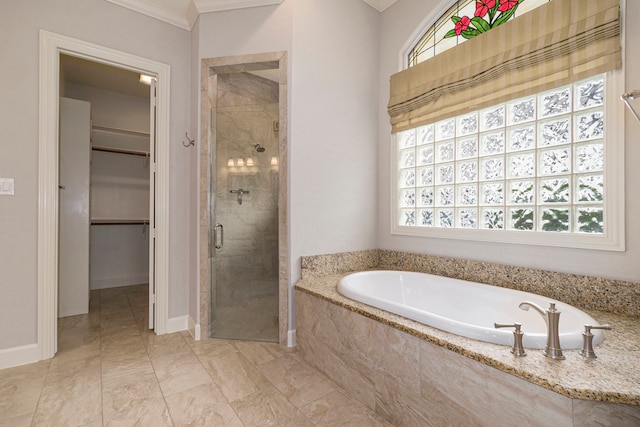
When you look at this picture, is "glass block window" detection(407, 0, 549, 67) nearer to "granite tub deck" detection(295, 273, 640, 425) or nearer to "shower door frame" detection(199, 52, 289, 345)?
"shower door frame" detection(199, 52, 289, 345)

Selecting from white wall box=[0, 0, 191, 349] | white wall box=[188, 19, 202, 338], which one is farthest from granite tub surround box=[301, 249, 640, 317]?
white wall box=[0, 0, 191, 349]

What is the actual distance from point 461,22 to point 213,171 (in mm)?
2345

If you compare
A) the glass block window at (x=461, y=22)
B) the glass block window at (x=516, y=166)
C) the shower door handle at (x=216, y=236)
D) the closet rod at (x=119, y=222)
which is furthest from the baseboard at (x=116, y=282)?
the glass block window at (x=461, y=22)

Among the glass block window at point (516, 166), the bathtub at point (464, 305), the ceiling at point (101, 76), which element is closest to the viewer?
the bathtub at point (464, 305)

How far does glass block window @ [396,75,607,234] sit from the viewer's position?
1671 mm

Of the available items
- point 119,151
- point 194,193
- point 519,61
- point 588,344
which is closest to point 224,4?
point 194,193

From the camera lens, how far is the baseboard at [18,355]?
6.63 ft

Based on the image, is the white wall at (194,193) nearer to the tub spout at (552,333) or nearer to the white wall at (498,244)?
the white wall at (498,244)

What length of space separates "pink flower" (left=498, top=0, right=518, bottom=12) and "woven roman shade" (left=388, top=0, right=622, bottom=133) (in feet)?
0.72

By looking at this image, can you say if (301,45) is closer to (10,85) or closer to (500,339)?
(10,85)

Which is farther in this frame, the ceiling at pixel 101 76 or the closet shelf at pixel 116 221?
the closet shelf at pixel 116 221

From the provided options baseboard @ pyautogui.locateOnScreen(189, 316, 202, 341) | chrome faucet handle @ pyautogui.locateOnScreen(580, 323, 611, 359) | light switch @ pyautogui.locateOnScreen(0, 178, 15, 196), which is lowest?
baseboard @ pyautogui.locateOnScreen(189, 316, 202, 341)

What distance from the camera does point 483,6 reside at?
217 centimetres

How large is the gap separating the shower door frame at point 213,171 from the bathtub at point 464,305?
2.00ft
